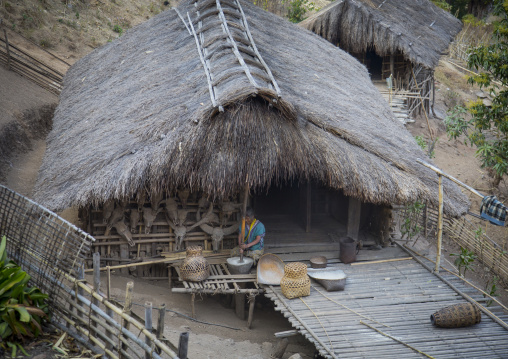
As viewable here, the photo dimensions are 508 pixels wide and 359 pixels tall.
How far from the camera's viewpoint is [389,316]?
6727mm

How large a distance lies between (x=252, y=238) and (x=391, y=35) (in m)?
10.7

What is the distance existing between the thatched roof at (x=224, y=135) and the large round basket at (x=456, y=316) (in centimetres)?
186

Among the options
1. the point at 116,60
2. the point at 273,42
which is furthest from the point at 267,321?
the point at 116,60

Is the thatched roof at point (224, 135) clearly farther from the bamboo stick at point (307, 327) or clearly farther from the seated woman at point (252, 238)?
the bamboo stick at point (307, 327)

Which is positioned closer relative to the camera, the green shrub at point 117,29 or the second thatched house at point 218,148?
the second thatched house at point 218,148

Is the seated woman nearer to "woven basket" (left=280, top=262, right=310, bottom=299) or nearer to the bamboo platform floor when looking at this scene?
the bamboo platform floor

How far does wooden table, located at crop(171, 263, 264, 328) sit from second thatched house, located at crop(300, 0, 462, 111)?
10803mm

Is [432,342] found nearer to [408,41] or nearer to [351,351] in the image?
[351,351]

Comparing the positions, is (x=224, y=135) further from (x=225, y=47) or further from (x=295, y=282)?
(x=225, y=47)

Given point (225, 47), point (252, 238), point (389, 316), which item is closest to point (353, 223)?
point (252, 238)

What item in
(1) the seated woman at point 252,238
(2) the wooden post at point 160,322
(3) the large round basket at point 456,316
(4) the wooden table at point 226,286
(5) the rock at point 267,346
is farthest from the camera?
(1) the seated woman at point 252,238

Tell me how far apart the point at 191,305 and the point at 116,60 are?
6.85 meters

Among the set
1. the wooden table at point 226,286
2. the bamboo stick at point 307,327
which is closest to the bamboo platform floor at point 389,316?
the bamboo stick at point 307,327

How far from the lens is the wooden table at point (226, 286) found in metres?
7.49
